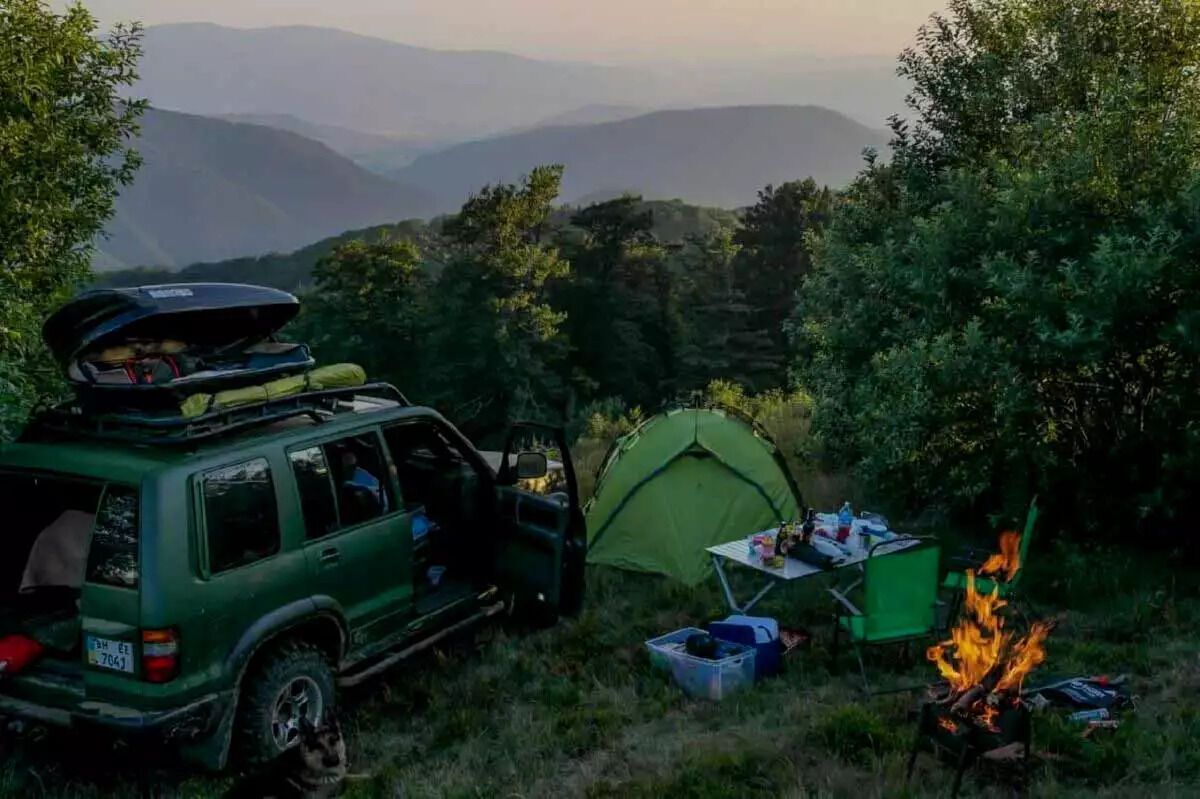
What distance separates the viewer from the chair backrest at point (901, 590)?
22.6 ft

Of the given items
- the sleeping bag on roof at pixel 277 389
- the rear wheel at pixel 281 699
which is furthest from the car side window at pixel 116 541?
the rear wheel at pixel 281 699

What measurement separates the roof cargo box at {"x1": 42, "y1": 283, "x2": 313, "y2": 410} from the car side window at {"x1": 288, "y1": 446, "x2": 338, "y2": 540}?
0.64 meters

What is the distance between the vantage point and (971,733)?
5.07 metres

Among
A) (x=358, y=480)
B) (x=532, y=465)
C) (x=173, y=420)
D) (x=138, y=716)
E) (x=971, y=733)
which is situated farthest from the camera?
(x=532, y=465)

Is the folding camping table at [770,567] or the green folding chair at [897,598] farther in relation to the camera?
the folding camping table at [770,567]

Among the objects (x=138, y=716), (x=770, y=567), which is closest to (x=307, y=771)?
(x=138, y=716)

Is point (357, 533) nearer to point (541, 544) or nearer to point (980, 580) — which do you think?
point (541, 544)

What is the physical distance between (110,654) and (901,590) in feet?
16.0

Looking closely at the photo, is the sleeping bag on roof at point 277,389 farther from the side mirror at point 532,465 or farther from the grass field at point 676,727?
the grass field at point 676,727

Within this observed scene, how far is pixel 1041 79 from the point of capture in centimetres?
1244

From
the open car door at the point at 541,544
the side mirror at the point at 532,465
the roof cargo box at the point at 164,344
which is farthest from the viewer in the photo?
the open car door at the point at 541,544

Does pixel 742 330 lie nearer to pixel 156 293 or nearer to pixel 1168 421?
pixel 1168 421

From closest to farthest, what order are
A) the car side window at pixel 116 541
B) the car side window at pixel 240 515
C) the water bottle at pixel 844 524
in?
the car side window at pixel 116 541 → the car side window at pixel 240 515 → the water bottle at pixel 844 524

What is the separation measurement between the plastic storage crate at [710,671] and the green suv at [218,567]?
47.0 inches
